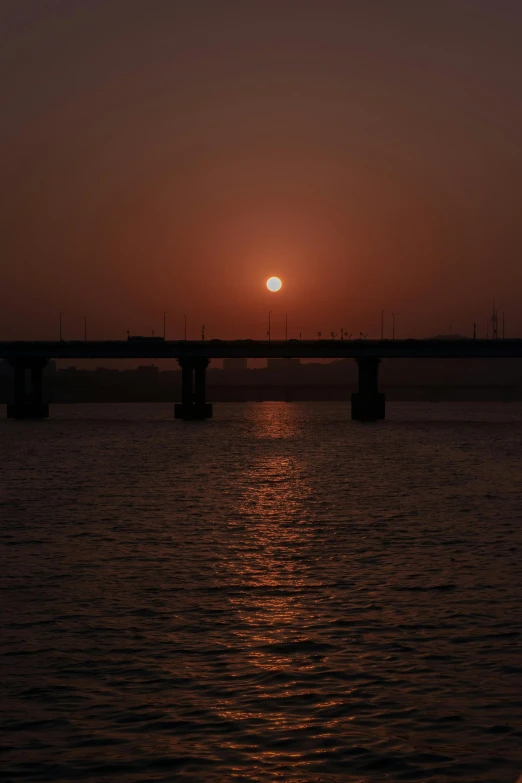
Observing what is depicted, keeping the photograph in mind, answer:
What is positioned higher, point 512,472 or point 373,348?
point 373,348

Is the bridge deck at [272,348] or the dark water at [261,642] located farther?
the bridge deck at [272,348]

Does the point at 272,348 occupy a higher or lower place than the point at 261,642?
higher

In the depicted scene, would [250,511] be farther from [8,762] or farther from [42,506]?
[8,762]

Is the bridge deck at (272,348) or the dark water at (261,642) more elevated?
the bridge deck at (272,348)

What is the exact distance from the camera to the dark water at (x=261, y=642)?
16.5 meters

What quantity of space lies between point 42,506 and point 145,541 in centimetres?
1645

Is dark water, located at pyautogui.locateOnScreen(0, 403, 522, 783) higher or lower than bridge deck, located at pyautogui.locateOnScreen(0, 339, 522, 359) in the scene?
lower

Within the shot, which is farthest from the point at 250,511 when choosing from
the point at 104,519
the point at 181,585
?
the point at 181,585

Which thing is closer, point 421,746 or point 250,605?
point 421,746

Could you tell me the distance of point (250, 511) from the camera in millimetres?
52906

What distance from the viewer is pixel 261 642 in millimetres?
23578

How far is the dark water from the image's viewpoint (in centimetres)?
1652

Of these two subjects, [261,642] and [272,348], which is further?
[272,348]

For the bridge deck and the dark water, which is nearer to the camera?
the dark water
